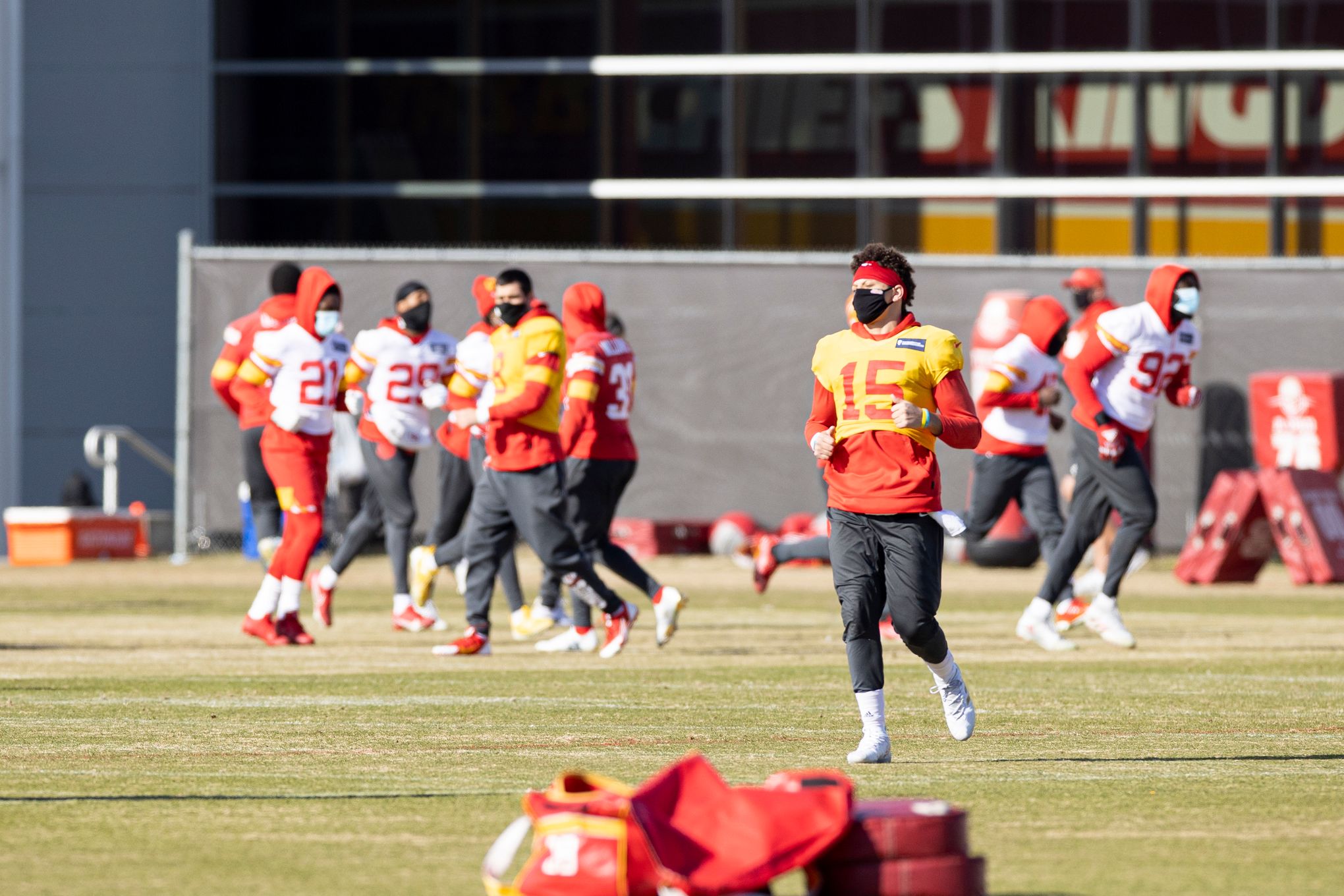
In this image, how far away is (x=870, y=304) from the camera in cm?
872

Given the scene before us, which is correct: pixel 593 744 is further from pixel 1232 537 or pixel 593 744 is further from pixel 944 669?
pixel 1232 537

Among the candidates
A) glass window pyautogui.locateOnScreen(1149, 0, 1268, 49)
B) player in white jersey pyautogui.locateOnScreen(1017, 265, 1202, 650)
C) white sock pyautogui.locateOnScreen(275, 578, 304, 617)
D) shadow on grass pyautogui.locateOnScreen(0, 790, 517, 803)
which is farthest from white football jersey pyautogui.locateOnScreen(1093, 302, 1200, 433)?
glass window pyautogui.locateOnScreen(1149, 0, 1268, 49)

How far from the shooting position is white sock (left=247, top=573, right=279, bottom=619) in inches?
558

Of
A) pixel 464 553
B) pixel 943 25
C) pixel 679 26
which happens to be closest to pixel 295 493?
pixel 464 553

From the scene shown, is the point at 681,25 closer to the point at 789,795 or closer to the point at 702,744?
the point at 702,744

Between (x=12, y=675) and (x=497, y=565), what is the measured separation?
2864mm

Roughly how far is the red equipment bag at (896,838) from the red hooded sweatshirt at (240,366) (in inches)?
370

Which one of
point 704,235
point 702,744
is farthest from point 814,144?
point 702,744

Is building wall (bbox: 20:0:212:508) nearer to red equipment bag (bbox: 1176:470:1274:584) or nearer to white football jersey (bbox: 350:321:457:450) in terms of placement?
red equipment bag (bbox: 1176:470:1274:584)

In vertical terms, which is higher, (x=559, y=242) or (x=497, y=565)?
(x=559, y=242)

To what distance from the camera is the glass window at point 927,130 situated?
3244cm

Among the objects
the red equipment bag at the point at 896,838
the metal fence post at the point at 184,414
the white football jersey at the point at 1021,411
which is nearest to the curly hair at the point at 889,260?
the red equipment bag at the point at 896,838

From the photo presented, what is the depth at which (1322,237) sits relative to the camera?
105 ft

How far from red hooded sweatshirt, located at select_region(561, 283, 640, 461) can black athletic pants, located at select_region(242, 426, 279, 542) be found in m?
5.59
